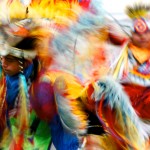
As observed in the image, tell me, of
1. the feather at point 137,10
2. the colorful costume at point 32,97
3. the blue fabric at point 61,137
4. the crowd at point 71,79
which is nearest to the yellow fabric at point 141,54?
the crowd at point 71,79

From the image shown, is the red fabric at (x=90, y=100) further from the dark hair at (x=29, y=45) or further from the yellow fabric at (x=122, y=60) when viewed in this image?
the dark hair at (x=29, y=45)

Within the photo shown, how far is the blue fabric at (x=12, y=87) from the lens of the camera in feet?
6.66

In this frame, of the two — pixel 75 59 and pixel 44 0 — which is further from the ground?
pixel 44 0

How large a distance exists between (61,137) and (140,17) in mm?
500

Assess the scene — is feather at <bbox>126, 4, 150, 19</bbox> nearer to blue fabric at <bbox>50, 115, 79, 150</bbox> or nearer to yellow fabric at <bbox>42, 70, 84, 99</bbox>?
yellow fabric at <bbox>42, 70, 84, 99</bbox>

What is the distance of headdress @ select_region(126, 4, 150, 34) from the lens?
Answer: 6.22 ft

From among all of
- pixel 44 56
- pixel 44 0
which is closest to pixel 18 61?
pixel 44 56

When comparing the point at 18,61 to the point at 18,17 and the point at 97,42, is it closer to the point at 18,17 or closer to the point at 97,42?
the point at 18,17

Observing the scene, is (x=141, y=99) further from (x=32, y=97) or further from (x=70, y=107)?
(x=32, y=97)

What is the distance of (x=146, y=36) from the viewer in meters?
1.90

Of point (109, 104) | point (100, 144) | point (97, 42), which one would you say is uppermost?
point (97, 42)

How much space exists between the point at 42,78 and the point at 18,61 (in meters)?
0.12

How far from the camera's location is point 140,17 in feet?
6.27

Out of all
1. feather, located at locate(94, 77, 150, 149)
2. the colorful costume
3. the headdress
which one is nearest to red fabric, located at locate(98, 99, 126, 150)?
feather, located at locate(94, 77, 150, 149)
